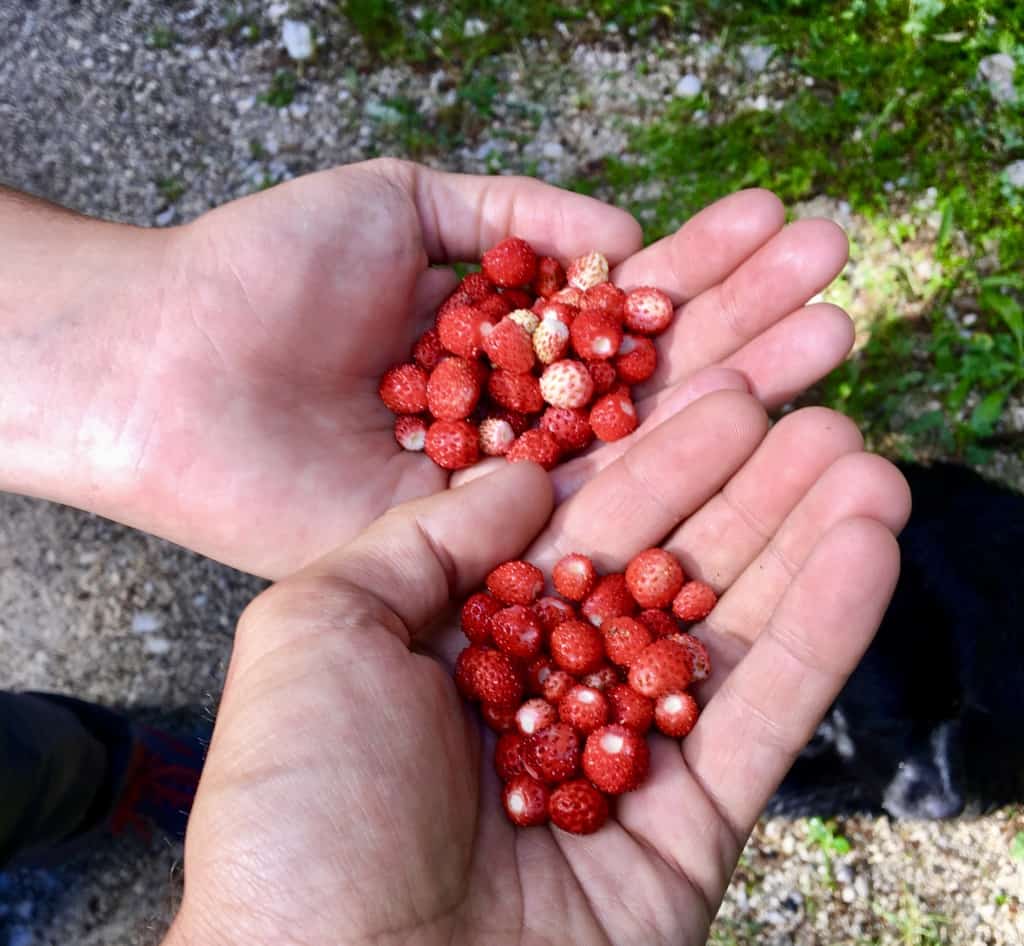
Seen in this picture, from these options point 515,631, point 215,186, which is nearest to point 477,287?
point 515,631

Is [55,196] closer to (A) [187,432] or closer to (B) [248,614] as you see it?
(A) [187,432]

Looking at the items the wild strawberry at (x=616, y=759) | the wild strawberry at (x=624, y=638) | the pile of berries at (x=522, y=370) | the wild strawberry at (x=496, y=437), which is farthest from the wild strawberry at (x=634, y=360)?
the wild strawberry at (x=616, y=759)

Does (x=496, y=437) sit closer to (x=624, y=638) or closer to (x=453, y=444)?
(x=453, y=444)

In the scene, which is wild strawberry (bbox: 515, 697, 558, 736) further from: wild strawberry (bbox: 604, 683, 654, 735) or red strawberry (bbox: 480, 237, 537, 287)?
red strawberry (bbox: 480, 237, 537, 287)

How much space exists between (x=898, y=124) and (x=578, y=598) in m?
2.96

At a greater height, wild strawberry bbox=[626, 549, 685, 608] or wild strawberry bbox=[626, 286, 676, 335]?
wild strawberry bbox=[626, 286, 676, 335]

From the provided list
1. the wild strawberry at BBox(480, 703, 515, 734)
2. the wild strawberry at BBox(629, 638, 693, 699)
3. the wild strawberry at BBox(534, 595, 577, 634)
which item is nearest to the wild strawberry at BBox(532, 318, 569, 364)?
the wild strawberry at BBox(534, 595, 577, 634)

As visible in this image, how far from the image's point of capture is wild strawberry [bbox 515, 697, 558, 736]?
2.41 m

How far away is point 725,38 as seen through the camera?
449 centimetres

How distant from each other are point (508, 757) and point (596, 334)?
1.30 meters

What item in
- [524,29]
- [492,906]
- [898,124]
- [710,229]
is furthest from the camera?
[524,29]

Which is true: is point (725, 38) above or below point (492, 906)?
above

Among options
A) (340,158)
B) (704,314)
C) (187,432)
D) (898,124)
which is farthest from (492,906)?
(898,124)

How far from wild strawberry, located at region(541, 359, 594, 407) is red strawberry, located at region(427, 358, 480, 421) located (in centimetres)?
23
